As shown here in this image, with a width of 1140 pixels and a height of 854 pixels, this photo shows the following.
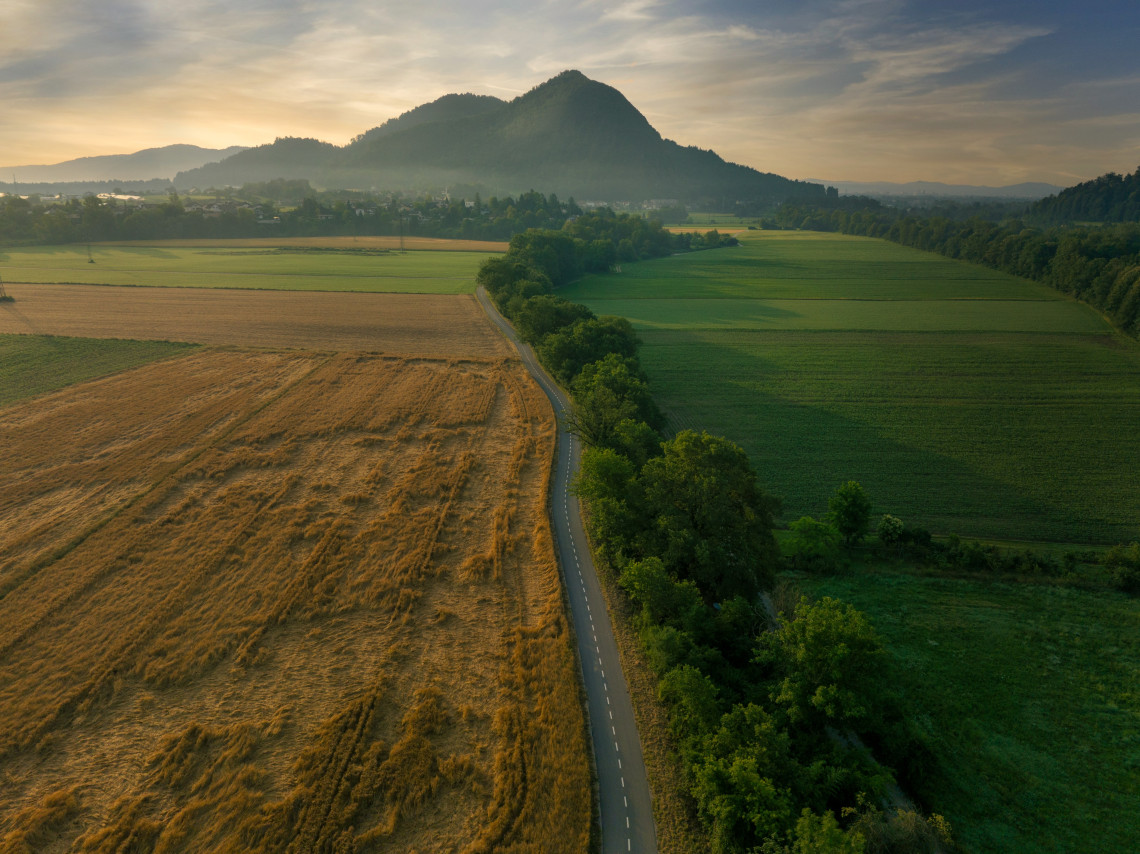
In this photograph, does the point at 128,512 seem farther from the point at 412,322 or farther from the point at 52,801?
the point at 412,322

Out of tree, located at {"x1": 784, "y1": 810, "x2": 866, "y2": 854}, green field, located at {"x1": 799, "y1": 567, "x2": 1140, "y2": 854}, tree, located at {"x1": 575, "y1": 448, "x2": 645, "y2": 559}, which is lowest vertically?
green field, located at {"x1": 799, "y1": 567, "x2": 1140, "y2": 854}

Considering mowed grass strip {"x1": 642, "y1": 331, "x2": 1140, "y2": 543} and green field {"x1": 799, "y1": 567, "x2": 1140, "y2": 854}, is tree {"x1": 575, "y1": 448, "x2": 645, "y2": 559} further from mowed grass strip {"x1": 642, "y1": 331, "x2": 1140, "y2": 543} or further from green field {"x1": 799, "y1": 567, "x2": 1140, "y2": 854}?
mowed grass strip {"x1": 642, "y1": 331, "x2": 1140, "y2": 543}

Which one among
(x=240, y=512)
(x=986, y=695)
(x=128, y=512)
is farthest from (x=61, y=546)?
(x=986, y=695)

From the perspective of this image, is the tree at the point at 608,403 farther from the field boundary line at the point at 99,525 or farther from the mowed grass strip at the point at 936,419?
the field boundary line at the point at 99,525

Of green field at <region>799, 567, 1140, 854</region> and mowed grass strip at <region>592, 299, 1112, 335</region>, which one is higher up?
mowed grass strip at <region>592, 299, 1112, 335</region>

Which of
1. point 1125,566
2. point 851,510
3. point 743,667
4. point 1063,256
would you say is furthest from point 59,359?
point 1063,256

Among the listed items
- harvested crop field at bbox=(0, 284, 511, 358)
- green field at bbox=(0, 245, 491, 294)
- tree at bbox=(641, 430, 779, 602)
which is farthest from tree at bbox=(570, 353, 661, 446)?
green field at bbox=(0, 245, 491, 294)

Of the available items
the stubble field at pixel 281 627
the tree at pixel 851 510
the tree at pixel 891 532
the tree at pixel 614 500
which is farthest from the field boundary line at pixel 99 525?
the tree at pixel 891 532
